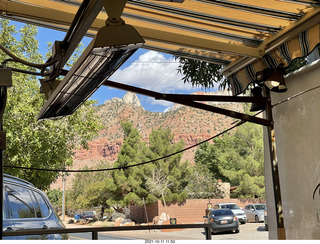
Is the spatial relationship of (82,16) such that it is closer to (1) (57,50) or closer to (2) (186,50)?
(1) (57,50)

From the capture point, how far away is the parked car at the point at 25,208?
10.7 ft

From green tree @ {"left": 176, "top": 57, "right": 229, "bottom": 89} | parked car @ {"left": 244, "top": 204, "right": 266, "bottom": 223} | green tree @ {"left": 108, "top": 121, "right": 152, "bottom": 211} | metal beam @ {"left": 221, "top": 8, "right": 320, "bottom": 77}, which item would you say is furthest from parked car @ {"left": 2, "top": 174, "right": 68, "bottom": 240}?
green tree @ {"left": 108, "top": 121, "right": 152, "bottom": 211}

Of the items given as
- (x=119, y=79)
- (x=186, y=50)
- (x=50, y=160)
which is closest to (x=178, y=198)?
(x=50, y=160)

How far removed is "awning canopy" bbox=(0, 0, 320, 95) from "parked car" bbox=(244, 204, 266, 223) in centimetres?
2121

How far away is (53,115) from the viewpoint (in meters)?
2.41

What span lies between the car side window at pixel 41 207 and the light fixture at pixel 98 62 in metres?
1.49

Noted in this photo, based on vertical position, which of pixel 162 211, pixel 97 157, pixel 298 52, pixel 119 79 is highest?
pixel 119 79

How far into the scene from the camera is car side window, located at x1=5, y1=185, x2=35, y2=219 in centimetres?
336

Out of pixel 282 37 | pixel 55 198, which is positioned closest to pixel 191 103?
pixel 282 37

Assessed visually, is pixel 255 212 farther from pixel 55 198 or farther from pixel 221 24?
pixel 55 198

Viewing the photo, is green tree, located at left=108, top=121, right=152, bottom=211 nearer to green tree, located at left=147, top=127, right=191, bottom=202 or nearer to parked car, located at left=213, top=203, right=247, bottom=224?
green tree, located at left=147, top=127, right=191, bottom=202

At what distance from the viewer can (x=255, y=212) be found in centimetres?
2381

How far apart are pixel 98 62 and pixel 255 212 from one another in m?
23.5

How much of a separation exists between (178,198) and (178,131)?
27.9 metres
